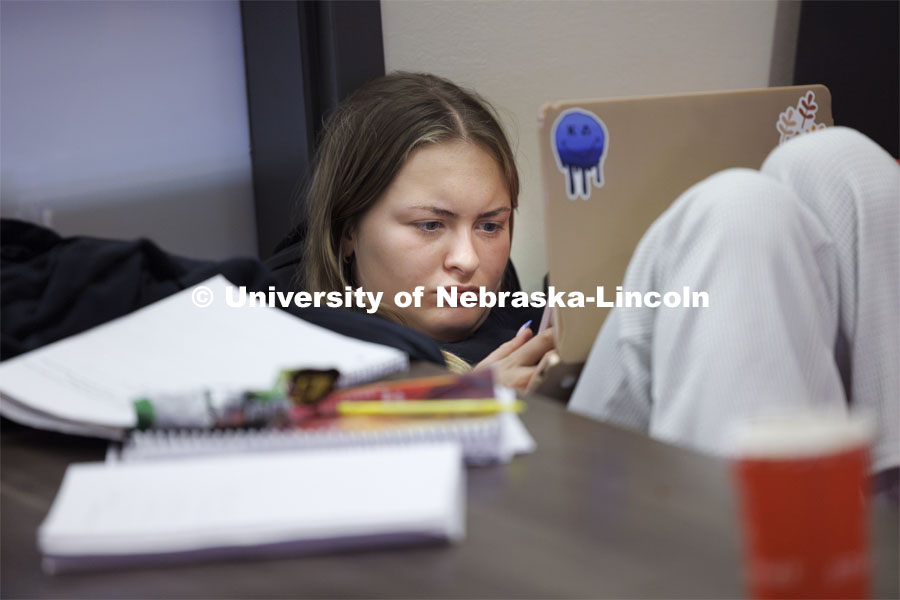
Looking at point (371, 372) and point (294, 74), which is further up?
point (294, 74)

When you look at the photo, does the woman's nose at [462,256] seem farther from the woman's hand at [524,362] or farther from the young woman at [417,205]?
the woman's hand at [524,362]

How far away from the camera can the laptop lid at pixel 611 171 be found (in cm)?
97

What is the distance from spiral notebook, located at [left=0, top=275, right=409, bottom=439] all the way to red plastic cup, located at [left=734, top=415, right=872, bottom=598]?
0.40 meters

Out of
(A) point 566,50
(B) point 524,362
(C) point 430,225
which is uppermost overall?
(A) point 566,50

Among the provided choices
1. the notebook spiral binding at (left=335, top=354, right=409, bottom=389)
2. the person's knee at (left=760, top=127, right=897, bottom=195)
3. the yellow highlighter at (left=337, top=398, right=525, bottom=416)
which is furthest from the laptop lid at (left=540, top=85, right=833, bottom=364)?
the yellow highlighter at (left=337, top=398, right=525, bottom=416)

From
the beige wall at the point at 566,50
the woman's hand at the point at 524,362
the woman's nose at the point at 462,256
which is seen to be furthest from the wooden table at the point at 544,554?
the beige wall at the point at 566,50

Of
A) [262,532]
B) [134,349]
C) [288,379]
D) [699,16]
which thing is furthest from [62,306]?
[699,16]

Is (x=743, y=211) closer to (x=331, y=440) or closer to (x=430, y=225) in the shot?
(x=331, y=440)

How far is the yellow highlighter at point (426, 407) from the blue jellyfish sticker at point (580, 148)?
A: 0.40 m

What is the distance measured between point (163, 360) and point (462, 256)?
71cm

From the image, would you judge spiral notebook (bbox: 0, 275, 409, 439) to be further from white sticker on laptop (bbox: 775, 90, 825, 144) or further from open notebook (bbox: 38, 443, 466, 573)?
white sticker on laptop (bbox: 775, 90, 825, 144)

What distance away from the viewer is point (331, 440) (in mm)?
600

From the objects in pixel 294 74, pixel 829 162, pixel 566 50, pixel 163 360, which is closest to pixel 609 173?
pixel 829 162

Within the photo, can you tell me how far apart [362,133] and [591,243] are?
61 centimetres
